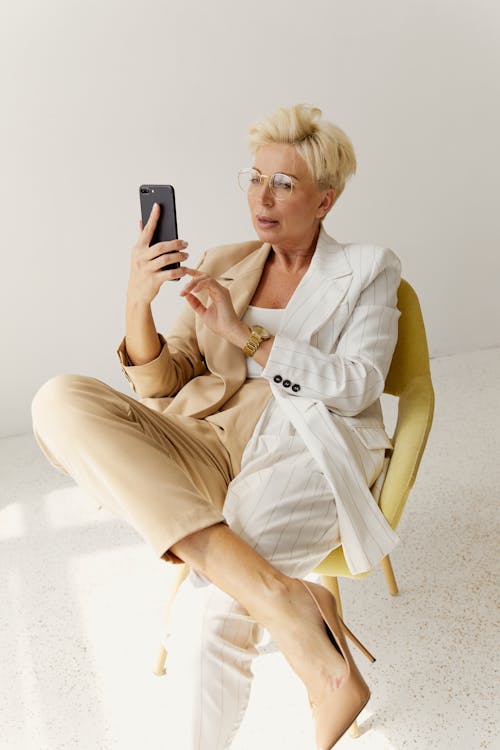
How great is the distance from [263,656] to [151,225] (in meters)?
1.04

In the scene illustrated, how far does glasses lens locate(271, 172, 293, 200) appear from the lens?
1.99m

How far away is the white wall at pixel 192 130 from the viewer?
10.3 ft

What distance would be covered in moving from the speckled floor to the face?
95 centimetres

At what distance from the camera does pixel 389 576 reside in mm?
2205

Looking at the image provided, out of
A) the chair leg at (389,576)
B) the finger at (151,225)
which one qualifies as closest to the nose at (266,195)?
the finger at (151,225)

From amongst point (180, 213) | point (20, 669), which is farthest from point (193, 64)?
point (20, 669)

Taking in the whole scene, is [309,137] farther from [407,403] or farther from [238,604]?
[238,604]

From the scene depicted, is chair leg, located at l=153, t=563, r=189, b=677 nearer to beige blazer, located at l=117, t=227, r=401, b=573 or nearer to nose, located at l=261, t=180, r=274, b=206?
beige blazer, located at l=117, t=227, r=401, b=573

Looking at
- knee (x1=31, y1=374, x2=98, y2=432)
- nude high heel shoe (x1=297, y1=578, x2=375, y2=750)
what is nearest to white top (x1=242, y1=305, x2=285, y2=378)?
knee (x1=31, y1=374, x2=98, y2=432)

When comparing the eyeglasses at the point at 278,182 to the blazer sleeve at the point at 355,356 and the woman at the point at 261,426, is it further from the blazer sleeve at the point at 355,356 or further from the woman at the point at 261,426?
the blazer sleeve at the point at 355,356

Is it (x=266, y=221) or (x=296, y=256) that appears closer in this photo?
(x=266, y=221)

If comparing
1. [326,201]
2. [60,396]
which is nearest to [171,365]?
[60,396]

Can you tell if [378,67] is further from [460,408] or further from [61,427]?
[61,427]

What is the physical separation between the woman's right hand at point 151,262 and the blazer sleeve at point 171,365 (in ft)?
0.39
